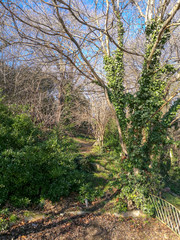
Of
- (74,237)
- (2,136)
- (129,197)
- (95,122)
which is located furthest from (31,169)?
(95,122)

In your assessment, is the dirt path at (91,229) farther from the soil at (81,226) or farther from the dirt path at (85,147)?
the dirt path at (85,147)

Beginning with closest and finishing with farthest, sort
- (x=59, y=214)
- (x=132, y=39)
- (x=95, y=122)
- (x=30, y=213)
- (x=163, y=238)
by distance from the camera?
(x=163, y=238), (x=30, y=213), (x=59, y=214), (x=132, y=39), (x=95, y=122)

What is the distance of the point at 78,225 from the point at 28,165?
6.26ft

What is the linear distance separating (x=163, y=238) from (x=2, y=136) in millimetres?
4656

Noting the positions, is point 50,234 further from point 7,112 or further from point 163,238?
point 7,112

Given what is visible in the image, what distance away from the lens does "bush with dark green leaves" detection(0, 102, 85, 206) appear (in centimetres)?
441

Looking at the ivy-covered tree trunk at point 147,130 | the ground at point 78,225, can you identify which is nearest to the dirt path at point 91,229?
the ground at point 78,225

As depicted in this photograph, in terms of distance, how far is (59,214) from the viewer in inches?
183

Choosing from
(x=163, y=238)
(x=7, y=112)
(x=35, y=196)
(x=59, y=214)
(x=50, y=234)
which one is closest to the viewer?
(x=50, y=234)

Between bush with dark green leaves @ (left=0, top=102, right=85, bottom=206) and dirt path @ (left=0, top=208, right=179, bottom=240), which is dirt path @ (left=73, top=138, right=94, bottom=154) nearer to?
bush with dark green leaves @ (left=0, top=102, right=85, bottom=206)

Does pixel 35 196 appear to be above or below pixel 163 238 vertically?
above

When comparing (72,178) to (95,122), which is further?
(95,122)

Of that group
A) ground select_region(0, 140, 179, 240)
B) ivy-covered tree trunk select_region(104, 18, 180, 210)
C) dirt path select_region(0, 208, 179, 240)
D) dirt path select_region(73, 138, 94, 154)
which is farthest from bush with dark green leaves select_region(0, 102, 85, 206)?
dirt path select_region(73, 138, 94, 154)

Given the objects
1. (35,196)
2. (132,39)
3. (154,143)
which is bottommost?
(35,196)
